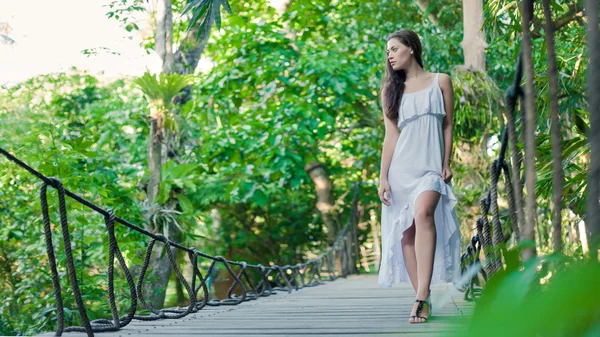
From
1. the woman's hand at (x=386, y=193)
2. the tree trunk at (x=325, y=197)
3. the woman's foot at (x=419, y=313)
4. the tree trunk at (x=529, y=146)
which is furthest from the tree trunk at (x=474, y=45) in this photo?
the tree trunk at (x=529, y=146)

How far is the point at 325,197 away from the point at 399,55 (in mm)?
9860

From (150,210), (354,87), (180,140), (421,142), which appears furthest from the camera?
(354,87)

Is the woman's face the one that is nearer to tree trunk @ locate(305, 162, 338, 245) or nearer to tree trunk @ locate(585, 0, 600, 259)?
tree trunk @ locate(585, 0, 600, 259)

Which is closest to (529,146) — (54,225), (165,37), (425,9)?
(54,225)

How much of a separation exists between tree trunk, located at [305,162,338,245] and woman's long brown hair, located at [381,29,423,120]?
385 inches

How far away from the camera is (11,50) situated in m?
13.5

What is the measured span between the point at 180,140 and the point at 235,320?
505 cm

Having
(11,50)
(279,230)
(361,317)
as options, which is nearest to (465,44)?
(361,317)

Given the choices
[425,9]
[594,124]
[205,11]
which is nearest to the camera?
[594,124]

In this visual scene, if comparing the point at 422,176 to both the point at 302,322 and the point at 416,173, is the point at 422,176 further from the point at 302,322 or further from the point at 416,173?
the point at 302,322

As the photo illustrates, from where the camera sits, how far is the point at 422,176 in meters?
3.44

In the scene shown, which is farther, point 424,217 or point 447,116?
point 447,116

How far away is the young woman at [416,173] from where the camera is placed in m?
3.36

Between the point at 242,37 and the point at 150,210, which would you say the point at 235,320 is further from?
the point at 242,37
